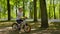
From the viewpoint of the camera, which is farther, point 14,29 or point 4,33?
point 14,29

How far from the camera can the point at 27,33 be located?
41.2 ft

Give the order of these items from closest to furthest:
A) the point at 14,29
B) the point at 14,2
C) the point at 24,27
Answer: the point at 24,27 < the point at 14,29 < the point at 14,2

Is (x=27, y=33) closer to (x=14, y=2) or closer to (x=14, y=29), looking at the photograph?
(x=14, y=29)

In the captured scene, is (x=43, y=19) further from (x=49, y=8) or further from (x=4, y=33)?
(x=49, y=8)

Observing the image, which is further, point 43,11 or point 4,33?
point 43,11

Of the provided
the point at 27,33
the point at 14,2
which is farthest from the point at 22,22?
the point at 14,2

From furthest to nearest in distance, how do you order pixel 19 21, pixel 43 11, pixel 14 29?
1. pixel 43 11
2. pixel 14 29
3. pixel 19 21

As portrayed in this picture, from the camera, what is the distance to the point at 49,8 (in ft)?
148

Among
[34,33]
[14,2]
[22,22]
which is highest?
[14,2]

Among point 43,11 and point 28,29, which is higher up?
point 43,11

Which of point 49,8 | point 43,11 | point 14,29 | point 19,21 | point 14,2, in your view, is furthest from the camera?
point 49,8

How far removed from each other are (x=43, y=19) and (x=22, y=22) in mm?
4335

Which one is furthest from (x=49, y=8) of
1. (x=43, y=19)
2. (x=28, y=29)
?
(x=28, y=29)

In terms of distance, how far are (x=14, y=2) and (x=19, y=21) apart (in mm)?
20965
